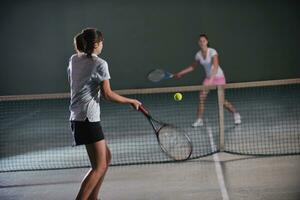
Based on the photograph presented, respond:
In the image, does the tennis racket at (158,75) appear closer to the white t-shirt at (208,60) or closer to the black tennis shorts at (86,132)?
the white t-shirt at (208,60)

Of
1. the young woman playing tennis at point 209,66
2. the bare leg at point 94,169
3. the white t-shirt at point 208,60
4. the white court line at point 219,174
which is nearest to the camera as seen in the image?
the bare leg at point 94,169

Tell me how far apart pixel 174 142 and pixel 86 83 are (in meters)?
2.08

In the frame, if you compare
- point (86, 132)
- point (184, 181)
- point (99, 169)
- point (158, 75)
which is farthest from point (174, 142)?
point (158, 75)

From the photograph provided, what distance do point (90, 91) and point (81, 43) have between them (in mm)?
415

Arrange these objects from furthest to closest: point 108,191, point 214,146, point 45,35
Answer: point 45,35, point 214,146, point 108,191

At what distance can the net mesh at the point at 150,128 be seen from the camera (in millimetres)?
6387

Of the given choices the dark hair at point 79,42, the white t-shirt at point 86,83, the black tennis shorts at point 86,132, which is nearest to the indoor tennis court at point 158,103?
the black tennis shorts at point 86,132

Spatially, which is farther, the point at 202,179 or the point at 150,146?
the point at 150,146

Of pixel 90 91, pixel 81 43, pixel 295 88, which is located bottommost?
pixel 295 88

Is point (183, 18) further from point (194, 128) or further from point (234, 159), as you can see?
point (234, 159)

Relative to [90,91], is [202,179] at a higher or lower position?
lower

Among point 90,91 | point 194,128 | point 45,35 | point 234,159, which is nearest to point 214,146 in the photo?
point 234,159

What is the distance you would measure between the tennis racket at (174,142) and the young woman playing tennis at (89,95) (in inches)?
54.7

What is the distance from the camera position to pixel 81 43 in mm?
3881
